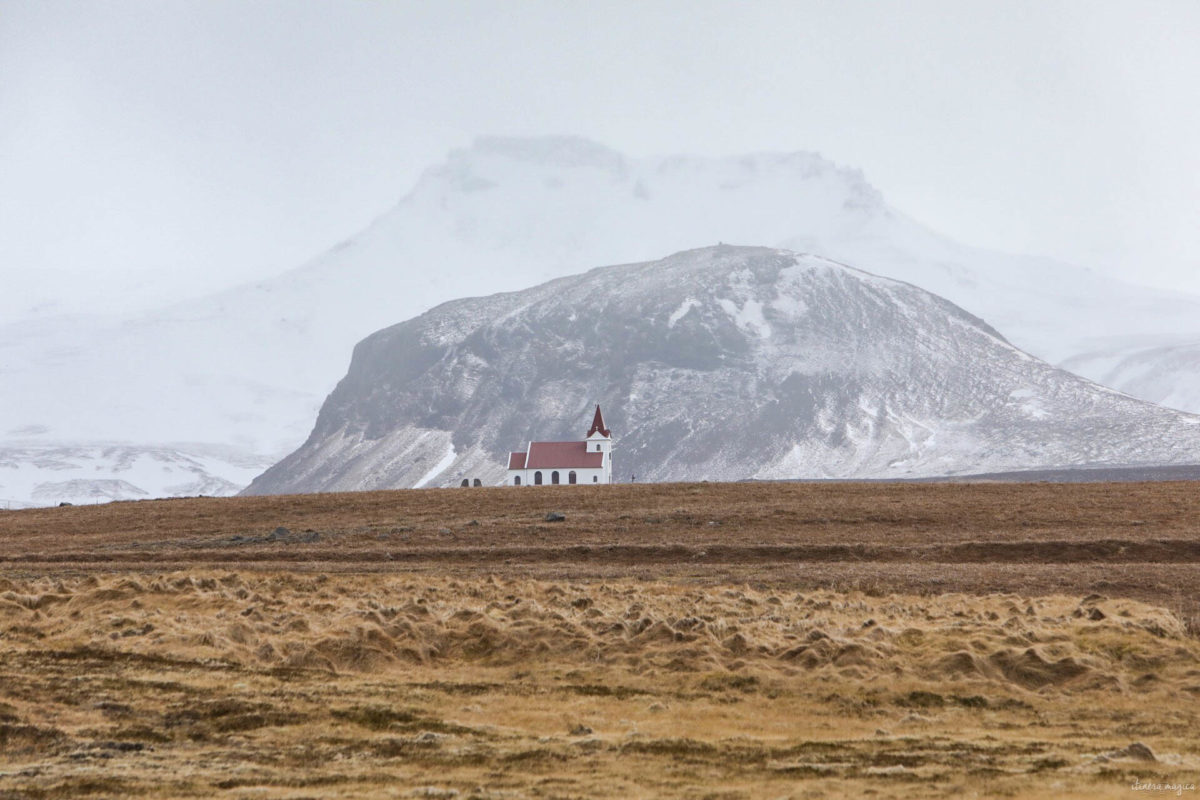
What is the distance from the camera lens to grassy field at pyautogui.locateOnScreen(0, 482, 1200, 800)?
47.3 ft

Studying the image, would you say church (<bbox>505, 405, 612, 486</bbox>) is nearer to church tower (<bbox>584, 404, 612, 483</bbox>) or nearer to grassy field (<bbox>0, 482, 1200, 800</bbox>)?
church tower (<bbox>584, 404, 612, 483</bbox>)

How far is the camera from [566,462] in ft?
461

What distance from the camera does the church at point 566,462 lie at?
14000cm

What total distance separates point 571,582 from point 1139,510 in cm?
3054

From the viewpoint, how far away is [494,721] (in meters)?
17.8

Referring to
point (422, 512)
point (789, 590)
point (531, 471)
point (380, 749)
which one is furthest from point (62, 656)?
point (531, 471)

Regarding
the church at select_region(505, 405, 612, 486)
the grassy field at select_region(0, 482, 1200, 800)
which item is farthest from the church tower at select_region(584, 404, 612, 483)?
the grassy field at select_region(0, 482, 1200, 800)

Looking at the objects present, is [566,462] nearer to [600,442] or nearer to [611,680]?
[600,442]

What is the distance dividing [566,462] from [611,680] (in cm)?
12025

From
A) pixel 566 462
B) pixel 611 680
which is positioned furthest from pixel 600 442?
pixel 611 680

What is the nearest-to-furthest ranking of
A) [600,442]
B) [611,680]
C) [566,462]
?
[611,680], [566,462], [600,442]

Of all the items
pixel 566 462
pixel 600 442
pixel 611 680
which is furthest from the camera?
pixel 600 442

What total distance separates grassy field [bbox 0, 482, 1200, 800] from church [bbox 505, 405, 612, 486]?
322 feet

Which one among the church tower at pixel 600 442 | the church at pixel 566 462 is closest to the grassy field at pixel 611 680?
the church at pixel 566 462
